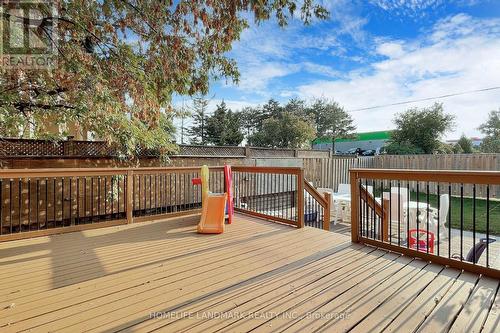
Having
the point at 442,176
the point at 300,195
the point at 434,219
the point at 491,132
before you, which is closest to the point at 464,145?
the point at 491,132

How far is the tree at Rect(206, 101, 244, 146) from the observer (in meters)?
23.5

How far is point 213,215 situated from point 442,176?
9.67ft

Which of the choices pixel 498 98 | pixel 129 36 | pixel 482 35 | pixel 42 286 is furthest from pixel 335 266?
pixel 498 98

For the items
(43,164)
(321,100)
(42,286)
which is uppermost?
(321,100)

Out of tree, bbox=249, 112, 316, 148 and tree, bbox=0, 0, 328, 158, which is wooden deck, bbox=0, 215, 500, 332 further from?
tree, bbox=249, 112, 316, 148

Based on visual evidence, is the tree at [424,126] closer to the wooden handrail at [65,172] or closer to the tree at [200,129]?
the tree at [200,129]

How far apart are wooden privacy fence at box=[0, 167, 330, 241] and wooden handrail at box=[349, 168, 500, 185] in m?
1.31

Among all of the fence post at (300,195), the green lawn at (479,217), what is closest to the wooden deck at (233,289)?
the fence post at (300,195)

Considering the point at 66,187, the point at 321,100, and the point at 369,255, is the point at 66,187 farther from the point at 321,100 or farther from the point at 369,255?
the point at 321,100

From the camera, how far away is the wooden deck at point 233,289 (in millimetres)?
1707

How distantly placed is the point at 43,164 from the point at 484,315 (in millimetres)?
6777

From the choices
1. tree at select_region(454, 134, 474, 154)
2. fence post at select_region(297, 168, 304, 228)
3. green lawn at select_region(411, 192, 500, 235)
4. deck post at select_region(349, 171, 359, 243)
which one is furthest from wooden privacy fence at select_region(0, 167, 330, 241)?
tree at select_region(454, 134, 474, 154)

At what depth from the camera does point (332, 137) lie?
24.6 meters

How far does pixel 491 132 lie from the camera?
16.6 metres
